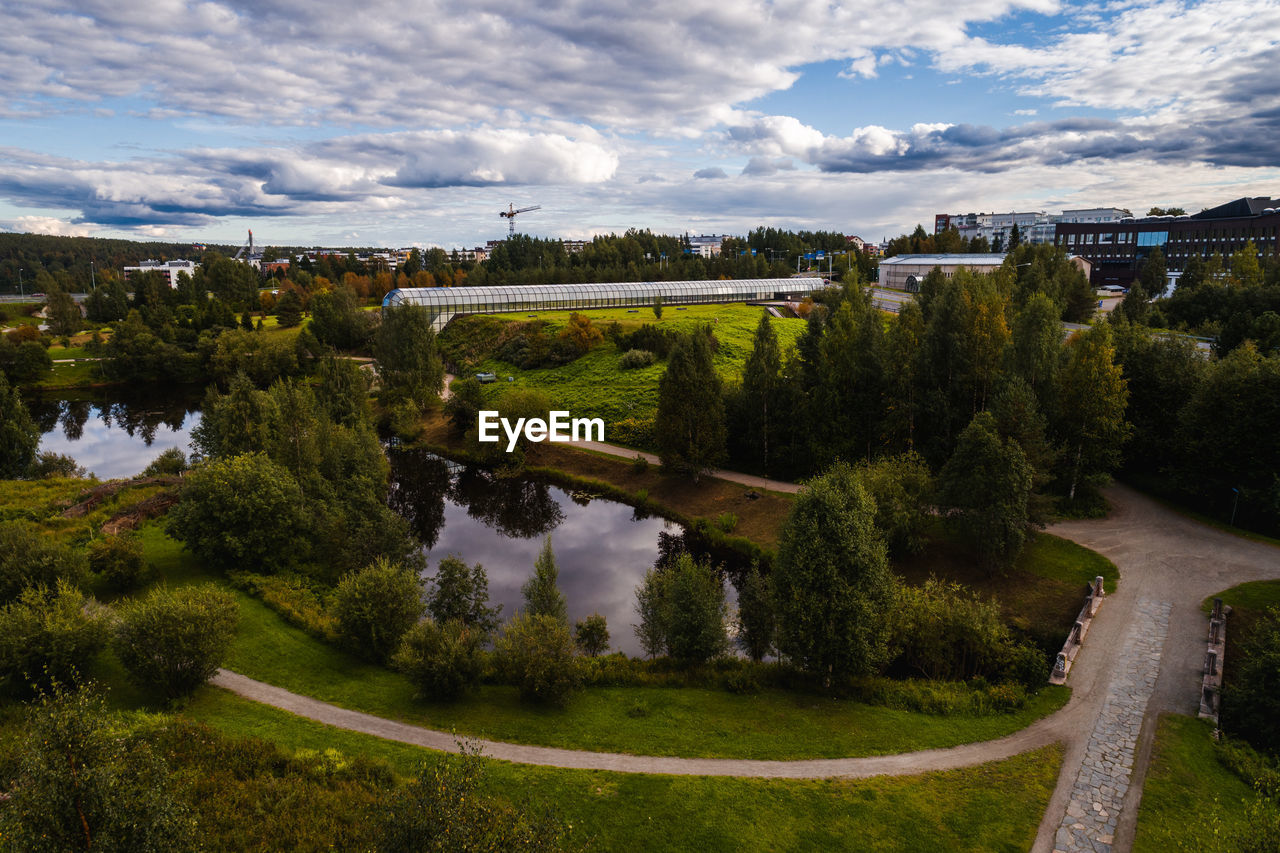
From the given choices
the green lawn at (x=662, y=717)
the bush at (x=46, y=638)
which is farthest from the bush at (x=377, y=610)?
the bush at (x=46, y=638)

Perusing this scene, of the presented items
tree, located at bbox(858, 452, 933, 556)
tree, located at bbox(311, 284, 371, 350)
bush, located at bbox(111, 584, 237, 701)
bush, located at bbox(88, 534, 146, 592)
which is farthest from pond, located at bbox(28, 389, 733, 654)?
tree, located at bbox(311, 284, 371, 350)

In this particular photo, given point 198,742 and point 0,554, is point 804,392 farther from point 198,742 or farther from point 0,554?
point 0,554

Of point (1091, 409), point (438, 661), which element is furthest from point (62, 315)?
point (1091, 409)

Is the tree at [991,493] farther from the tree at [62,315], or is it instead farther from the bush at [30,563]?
the tree at [62,315]

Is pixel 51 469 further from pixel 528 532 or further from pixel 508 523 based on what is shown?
pixel 528 532

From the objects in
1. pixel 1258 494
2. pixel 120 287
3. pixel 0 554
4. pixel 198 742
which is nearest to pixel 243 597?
pixel 0 554
